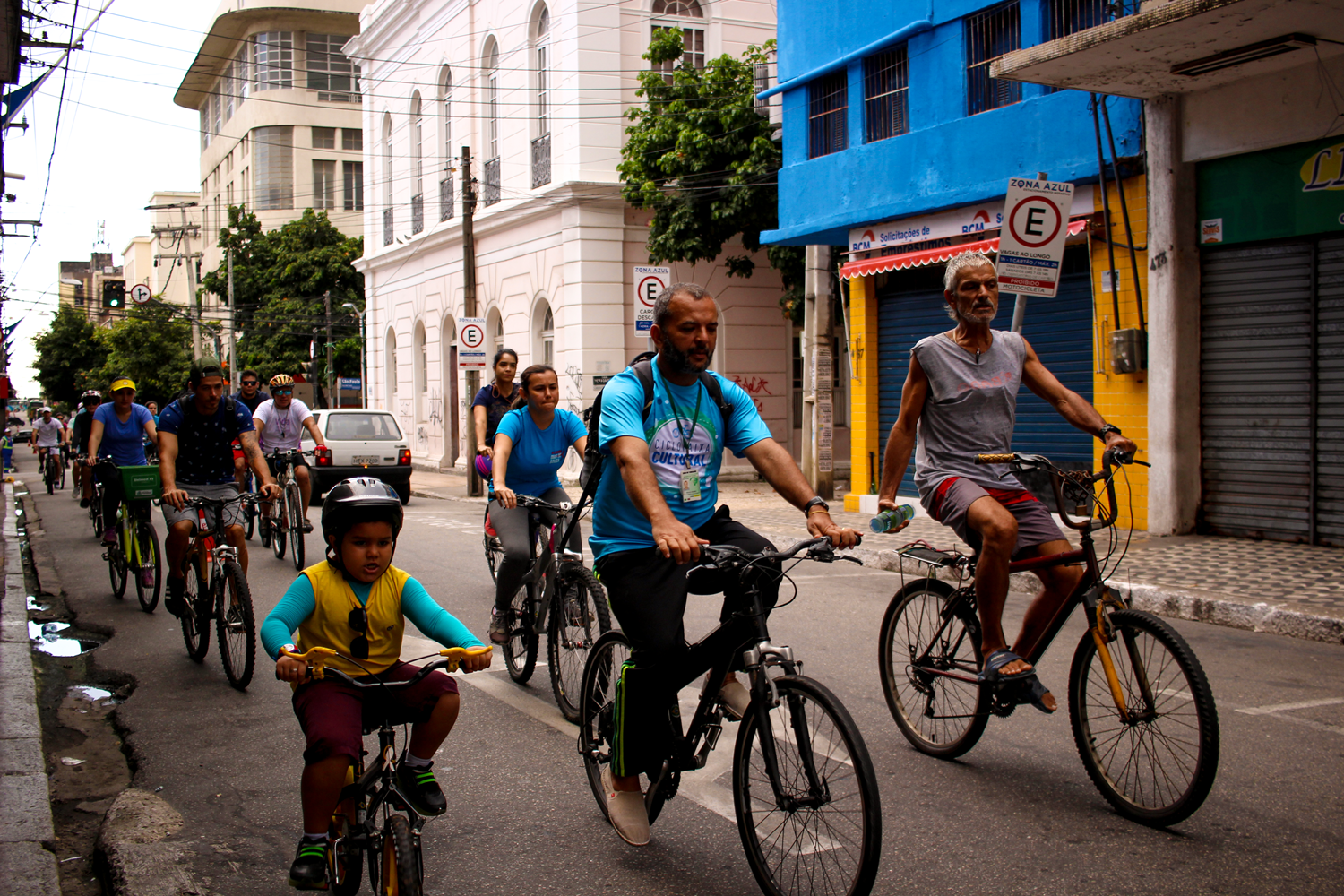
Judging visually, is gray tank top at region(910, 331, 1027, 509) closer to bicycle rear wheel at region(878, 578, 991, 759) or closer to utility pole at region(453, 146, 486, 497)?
bicycle rear wheel at region(878, 578, 991, 759)

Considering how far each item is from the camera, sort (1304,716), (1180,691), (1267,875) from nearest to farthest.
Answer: (1267,875)
(1180,691)
(1304,716)

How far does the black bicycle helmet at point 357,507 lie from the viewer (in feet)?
10.9

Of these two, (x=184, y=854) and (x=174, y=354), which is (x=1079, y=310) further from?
(x=174, y=354)

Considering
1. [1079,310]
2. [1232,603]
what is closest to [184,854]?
[1232,603]

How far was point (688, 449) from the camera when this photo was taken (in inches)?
146

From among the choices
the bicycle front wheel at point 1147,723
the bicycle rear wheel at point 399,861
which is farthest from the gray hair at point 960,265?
the bicycle rear wheel at point 399,861

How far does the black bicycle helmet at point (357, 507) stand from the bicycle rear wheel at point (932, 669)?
2322 mm

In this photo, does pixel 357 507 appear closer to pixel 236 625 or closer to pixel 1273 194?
pixel 236 625

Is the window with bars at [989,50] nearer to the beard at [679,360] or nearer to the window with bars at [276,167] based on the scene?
the beard at [679,360]

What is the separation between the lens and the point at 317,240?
44.3 meters

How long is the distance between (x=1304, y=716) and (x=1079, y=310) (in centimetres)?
774

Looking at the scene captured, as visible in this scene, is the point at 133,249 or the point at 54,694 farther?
the point at 133,249

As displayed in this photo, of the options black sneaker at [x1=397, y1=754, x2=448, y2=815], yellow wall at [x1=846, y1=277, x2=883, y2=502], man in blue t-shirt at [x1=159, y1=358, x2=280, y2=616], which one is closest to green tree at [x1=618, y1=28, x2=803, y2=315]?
yellow wall at [x1=846, y1=277, x2=883, y2=502]

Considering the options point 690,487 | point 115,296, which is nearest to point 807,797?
point 690,487
